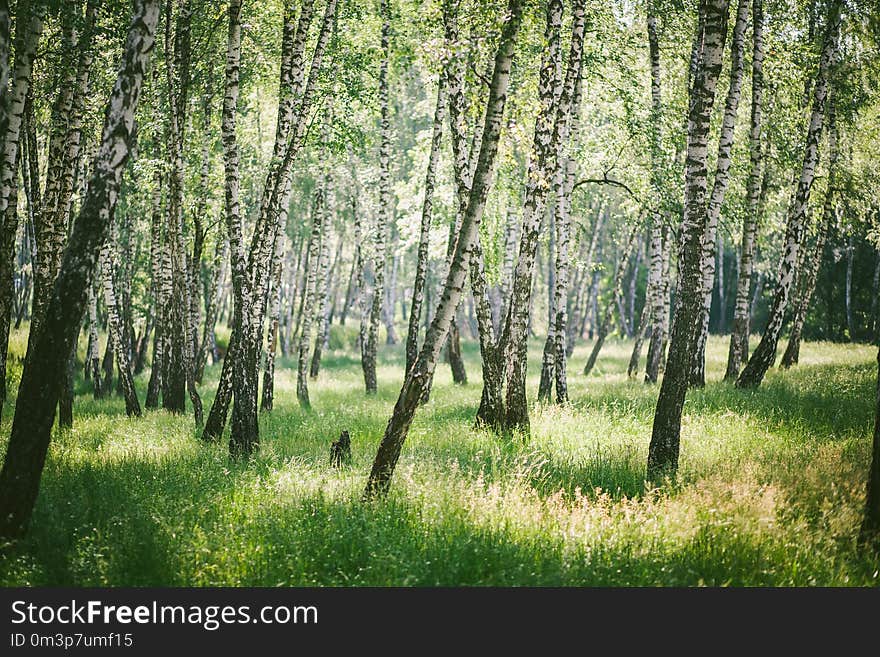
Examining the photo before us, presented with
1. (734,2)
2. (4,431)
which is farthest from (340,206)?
(4,431)

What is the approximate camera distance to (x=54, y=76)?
12781 millimetres

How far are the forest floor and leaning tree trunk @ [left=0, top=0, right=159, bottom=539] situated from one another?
0.58m

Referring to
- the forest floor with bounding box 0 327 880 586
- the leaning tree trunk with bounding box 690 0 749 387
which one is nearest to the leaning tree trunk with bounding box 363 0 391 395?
the forest floor with bounding box 0 327 880 586

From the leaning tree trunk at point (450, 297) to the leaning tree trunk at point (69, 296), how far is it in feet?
11.3

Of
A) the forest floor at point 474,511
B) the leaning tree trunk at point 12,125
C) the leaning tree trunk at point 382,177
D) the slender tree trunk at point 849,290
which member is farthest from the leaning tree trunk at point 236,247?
the slender tree trunk at point 849,290

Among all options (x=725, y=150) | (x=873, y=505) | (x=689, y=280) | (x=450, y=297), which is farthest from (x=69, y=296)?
(x=725, y=150)

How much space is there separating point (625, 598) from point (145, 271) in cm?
2699

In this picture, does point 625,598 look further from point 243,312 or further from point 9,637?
point 243,312

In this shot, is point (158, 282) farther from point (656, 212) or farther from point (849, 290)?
point (849, 290)

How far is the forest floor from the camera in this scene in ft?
19.6

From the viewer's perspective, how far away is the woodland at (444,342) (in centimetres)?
638

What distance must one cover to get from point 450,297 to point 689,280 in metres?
3.35

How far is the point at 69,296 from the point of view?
6438 millimetres

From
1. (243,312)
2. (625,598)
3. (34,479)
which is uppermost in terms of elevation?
(243,312)
